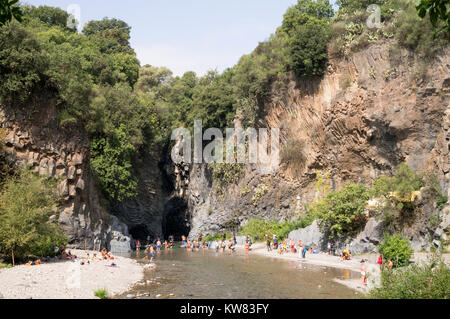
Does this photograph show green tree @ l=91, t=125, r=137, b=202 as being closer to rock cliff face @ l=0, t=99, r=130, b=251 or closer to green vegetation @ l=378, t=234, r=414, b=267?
rock cliff face @ l=0, t=99, r=130, b=251

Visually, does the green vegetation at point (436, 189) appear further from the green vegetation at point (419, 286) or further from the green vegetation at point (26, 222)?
the green vegetation at point (26, 222)

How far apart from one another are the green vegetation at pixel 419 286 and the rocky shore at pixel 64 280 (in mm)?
11117

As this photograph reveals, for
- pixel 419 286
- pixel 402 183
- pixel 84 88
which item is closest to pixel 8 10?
pixel 419 286

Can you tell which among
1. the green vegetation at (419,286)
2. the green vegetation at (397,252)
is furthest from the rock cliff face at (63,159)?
the green vegetation at (419,286)

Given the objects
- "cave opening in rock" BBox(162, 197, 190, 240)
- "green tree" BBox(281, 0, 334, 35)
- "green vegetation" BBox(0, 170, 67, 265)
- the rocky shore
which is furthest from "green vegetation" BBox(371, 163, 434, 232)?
"cave opening in rock" BBox(162, 197, 190, 240)

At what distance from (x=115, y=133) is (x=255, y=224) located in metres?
17.3

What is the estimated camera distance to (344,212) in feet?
98.0

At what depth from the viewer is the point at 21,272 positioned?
19.2 metres

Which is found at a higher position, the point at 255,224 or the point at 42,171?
the point at 42,171

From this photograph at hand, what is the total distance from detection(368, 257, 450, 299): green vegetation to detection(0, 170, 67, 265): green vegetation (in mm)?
18120
